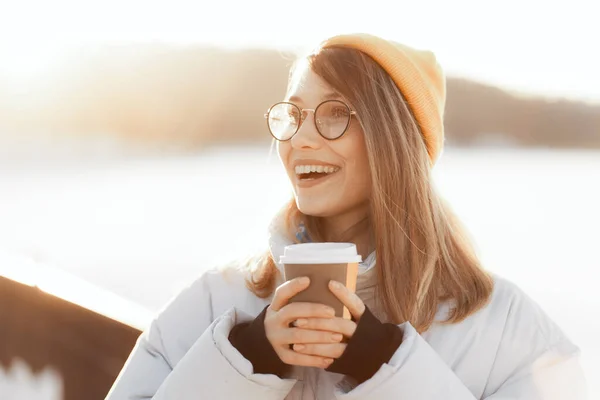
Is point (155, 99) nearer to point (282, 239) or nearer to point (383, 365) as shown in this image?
point (282, 239)

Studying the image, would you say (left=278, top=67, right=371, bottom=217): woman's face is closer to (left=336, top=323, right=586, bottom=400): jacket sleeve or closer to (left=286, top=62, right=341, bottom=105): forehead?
(left=286, top=62, right=341, bottom=105): forehead

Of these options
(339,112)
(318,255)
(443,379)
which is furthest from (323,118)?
(443,379)

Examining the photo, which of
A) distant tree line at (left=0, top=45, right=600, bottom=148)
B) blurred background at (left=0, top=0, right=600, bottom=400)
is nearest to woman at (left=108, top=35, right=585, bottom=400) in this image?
blurred background at (left=0, top=0, right=600, bottom=400)

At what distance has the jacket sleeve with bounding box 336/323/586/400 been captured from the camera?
4.87 ft

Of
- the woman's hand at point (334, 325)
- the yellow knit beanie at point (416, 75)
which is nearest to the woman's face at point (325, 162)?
the yellow knit beanie at point (416, 75)

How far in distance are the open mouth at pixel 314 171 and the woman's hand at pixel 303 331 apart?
49 centimetres

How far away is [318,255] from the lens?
4.52 ft

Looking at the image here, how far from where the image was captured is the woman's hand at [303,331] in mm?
1409

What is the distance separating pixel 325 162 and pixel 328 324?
0.57 m

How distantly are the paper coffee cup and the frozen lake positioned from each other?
26.7 inches

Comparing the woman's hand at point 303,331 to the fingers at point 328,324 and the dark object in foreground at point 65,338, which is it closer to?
the fingers at point 328,324

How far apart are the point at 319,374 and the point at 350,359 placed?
0.31 metres

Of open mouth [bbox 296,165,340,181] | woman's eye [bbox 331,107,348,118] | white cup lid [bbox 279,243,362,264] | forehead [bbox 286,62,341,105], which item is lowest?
white cup lid [bbox 279,243,362,264]

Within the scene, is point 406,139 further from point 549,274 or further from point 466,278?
point 549,274
